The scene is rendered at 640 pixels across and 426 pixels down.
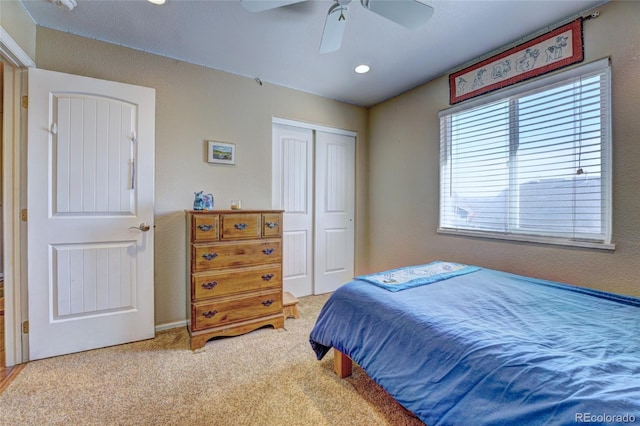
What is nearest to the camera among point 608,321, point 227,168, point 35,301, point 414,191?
point 608,321

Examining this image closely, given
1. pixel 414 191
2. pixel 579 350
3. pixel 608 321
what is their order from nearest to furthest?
pixel 579 350, pixel 608 321, pixel 414 191

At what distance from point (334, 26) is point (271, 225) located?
5.18 ft

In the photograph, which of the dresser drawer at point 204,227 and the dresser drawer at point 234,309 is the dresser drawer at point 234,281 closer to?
the dresser drawer at point 234,309

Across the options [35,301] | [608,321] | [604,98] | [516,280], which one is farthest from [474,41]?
[35,301]

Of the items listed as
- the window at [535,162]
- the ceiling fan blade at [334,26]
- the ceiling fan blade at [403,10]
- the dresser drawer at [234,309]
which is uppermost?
the ceiling fan blade at [334,26]

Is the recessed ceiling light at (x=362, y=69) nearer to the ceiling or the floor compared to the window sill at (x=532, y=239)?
nearer to the ceiling

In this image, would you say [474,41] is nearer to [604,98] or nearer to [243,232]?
[604,98]

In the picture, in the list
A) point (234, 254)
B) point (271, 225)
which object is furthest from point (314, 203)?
point (234, 254)

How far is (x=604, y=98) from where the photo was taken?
1.78 meters

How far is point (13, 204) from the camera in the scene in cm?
187

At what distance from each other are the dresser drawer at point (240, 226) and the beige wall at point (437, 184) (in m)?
1.77

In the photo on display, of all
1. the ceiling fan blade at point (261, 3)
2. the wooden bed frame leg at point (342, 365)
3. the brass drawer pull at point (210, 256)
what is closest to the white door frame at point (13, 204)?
the brass drawer pull at point (210, 256)

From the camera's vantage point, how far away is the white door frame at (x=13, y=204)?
1846 mm

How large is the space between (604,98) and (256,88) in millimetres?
2854
